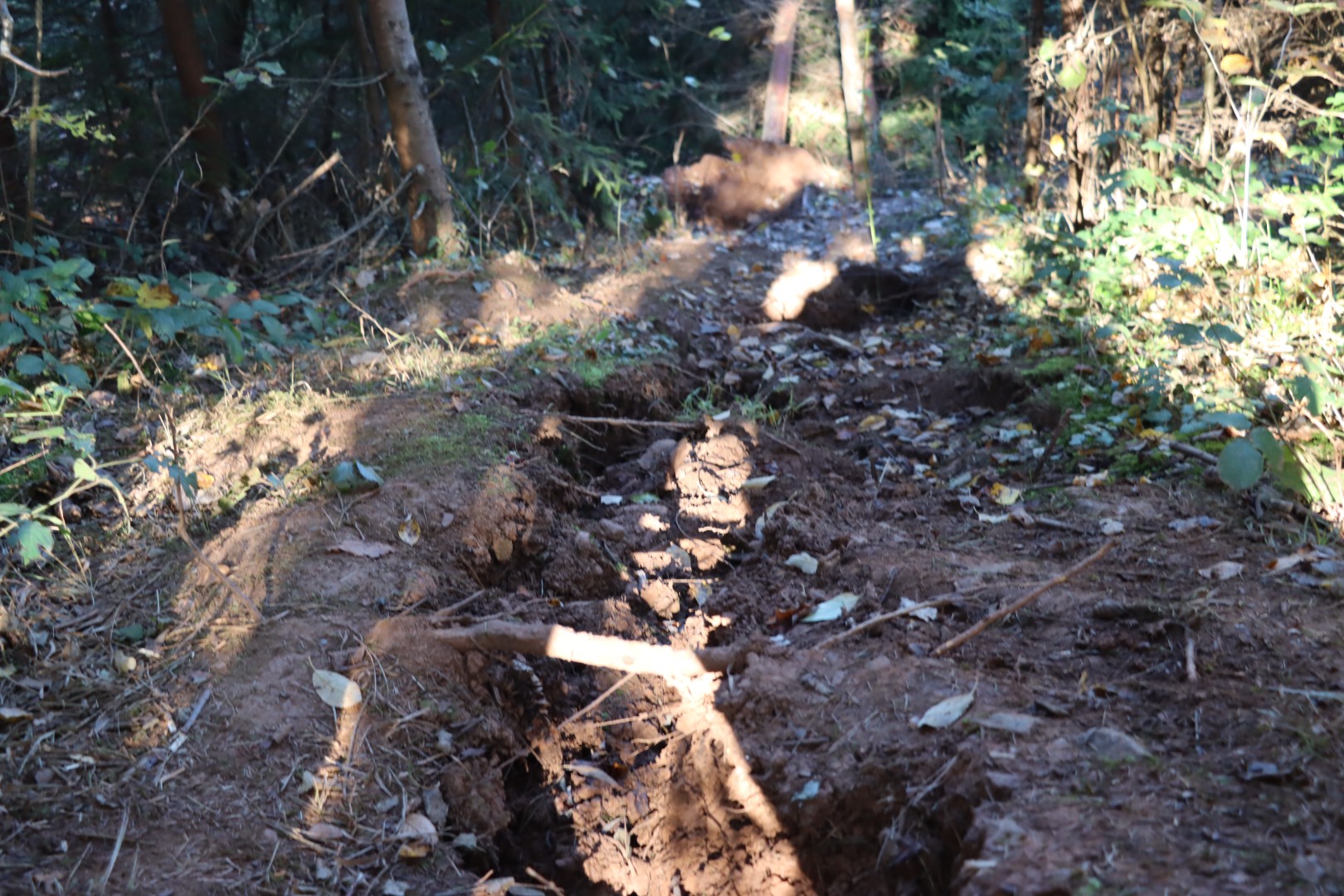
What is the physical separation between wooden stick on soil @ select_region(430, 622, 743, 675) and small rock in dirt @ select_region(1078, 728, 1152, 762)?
967mm

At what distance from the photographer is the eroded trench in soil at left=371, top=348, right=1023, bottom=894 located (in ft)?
7.39

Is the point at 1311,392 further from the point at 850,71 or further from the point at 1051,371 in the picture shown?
the point at 850,71

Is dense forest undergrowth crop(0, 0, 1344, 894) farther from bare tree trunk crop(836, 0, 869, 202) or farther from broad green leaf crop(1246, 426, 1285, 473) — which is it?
bare tree trunk crop(836, 0, 869, 202)

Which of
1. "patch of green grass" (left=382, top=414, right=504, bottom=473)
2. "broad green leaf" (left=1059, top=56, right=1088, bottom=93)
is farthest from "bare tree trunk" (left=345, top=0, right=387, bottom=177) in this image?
"broad green leaf" (left=1059, top=56, right=1088, bottom=93)

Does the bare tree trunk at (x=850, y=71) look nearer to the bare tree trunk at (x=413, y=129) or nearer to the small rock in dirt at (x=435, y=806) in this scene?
the bare tree trunk at (x=413, y=129)

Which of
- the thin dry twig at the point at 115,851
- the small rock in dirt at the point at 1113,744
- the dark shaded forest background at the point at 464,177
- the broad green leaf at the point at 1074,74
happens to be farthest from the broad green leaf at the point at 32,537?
the broad green leaf at the point at 1074,74

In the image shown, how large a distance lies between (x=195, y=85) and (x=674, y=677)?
579 centimetres

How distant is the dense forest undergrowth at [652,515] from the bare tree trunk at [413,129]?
34 mm

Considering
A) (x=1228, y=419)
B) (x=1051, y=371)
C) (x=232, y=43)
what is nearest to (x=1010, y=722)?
(x=1228, y=419)

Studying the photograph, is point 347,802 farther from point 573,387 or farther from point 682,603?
point 573,387

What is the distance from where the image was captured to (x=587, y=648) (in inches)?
104

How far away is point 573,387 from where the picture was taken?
4.52 metres

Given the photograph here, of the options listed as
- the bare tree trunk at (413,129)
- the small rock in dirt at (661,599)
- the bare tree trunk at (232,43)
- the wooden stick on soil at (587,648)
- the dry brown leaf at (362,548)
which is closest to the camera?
the wooden stick on soil at (587,648)

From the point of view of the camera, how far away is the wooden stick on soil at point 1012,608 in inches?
101
